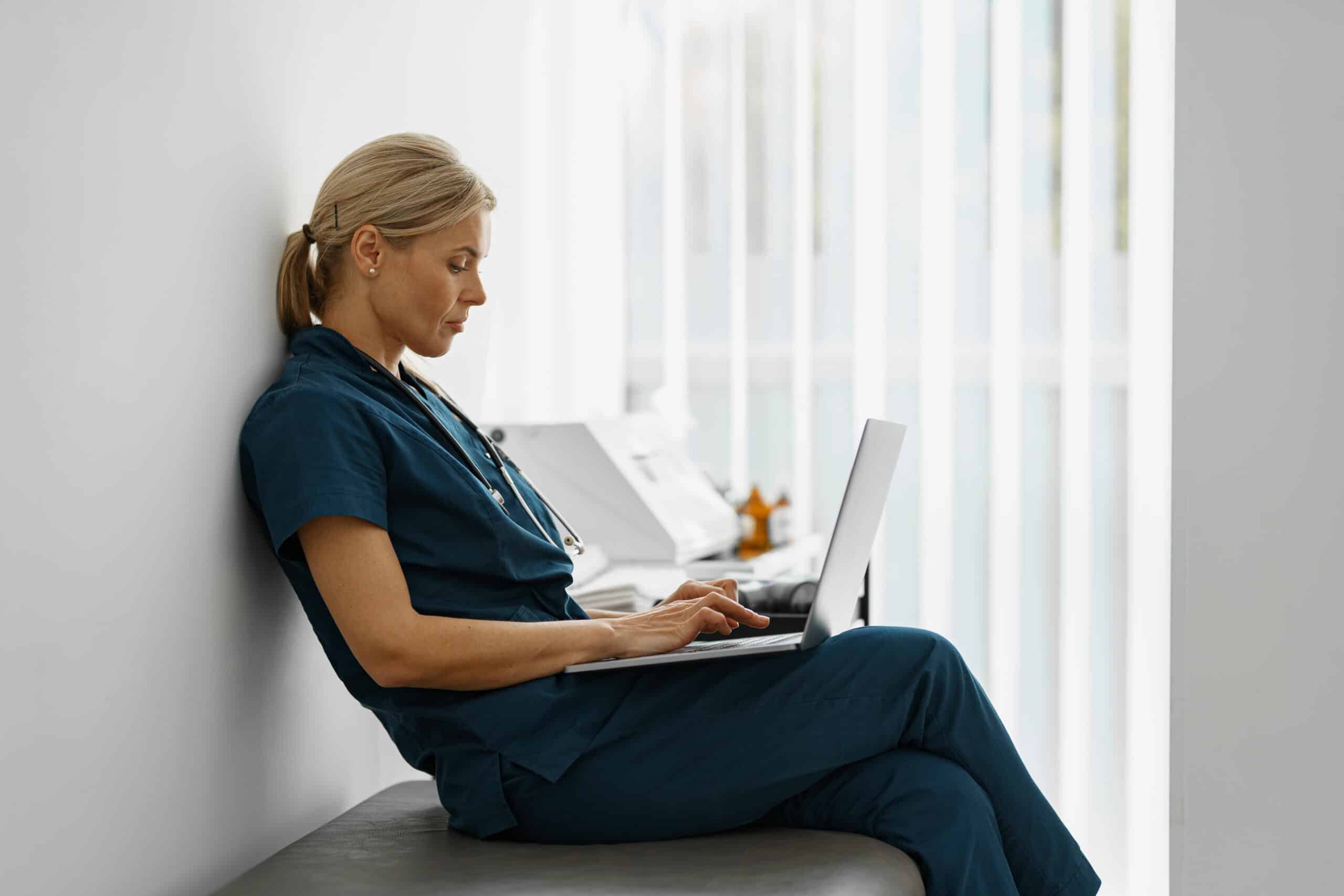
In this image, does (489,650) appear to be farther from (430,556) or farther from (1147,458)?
(1147,458)

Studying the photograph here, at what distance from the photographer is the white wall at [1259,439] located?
6.07 ft

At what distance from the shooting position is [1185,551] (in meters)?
1.90

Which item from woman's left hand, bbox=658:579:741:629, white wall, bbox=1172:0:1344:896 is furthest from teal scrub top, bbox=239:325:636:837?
white wall, bbox=1172:0:1344:896

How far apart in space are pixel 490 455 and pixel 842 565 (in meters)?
0.51

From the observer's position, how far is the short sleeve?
1143 millimetres

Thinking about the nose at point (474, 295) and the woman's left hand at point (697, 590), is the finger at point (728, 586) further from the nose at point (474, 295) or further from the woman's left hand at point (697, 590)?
the nose at point (474, 295)

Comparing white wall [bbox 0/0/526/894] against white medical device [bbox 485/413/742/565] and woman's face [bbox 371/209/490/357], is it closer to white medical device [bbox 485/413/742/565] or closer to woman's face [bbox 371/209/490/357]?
woman's face [bbox 371/209/490/357]

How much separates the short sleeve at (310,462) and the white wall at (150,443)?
0.06 meters

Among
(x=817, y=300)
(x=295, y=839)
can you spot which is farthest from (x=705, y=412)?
(x=295, y=839)

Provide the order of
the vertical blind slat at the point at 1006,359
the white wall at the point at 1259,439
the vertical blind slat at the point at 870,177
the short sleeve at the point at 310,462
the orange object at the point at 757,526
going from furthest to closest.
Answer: the vertical blind slat at the point at 870,177 < the vertical blind slat at the point at 1006,359 < the orange object at the point at 757,526 < the white wall at the point at 1259,439 < the short sleeve at the point at 310,462

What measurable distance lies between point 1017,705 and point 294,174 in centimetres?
213

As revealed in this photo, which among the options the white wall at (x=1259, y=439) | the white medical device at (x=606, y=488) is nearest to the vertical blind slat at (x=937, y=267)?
the white medical device at (x=606, y=488)

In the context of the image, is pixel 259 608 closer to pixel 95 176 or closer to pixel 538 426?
pixel 95 176

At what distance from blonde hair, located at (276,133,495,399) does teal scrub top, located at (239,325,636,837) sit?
8cm
